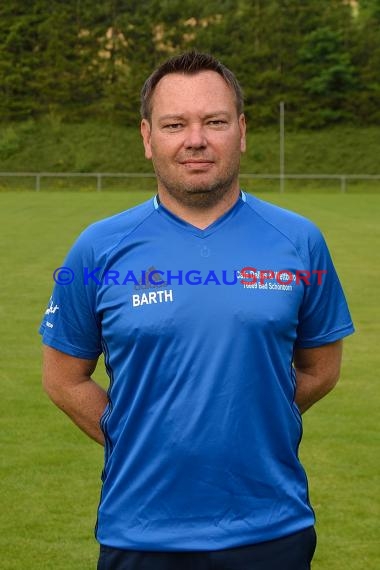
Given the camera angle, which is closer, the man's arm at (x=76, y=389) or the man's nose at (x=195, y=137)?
the man's nose at (x=195, y=137)

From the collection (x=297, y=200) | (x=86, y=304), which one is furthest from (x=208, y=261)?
(x=297, y=200)

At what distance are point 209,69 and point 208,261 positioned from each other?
613mm

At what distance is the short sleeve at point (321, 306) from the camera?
3.68 meters

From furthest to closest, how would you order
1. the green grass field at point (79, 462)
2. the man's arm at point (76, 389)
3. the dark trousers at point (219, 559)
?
the green grass field at point (79, 462)
the man's arm at point (76, 389)
the dark trousers at point (219, 559)

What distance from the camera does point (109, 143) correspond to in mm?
72250

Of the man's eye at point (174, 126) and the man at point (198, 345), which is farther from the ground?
the man's eye at point (174, 126)

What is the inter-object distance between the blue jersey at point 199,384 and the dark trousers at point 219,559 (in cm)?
3

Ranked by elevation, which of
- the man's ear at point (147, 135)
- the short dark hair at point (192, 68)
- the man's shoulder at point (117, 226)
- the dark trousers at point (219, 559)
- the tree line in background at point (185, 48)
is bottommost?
the tree line in background at point (185, 48)

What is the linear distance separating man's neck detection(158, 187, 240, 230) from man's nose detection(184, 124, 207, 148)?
0.59 ft

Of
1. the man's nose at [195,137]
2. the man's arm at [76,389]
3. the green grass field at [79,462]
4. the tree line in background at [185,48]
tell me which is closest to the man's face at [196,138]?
the man's nose at [195,137]

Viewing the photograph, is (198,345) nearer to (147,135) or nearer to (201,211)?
(201,211)

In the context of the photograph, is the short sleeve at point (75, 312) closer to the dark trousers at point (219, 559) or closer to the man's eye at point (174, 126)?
the man's eye at point (174, 126)

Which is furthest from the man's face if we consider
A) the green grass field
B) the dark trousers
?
the green grass field

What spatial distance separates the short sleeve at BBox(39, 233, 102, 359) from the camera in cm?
363
